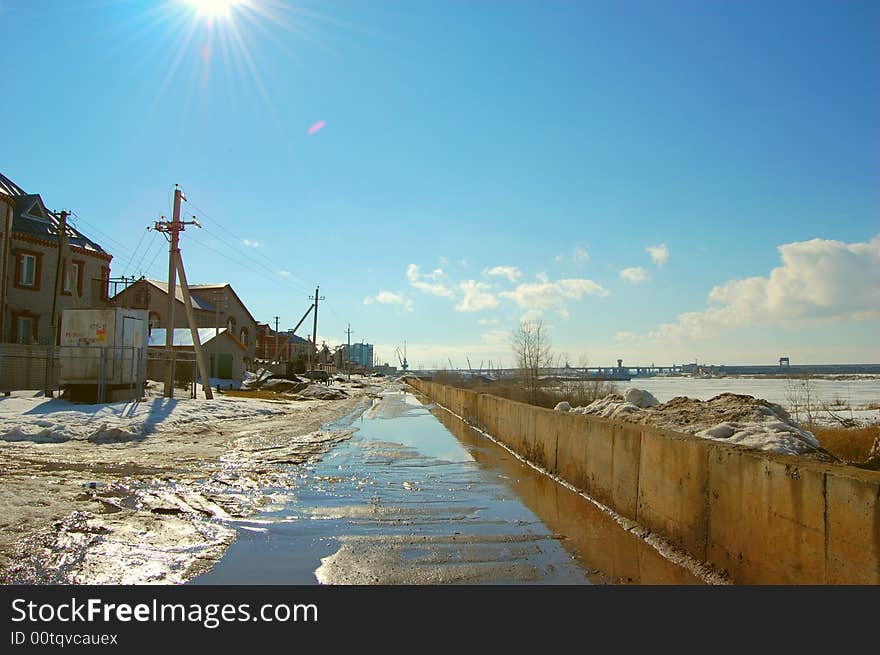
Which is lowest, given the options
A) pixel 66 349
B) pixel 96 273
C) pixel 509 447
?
pixel 509 447

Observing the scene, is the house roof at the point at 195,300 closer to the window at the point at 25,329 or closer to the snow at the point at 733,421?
the window at the point at 25,329

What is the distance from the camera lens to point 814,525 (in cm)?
470

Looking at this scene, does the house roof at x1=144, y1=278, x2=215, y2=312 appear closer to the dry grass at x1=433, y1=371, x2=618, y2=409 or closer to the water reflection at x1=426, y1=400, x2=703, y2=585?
the dry grass at x1=433, y1=371, x2=618, y2=409

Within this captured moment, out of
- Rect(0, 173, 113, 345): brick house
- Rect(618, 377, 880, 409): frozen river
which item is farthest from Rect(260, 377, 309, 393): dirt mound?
Rect(618, 377, 880, 409): frozen river

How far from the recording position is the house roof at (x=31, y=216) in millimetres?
34312

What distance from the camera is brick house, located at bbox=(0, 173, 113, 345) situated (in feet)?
103

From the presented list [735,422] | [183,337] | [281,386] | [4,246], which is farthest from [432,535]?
[183,337]

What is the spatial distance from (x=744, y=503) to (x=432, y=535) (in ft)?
11.7

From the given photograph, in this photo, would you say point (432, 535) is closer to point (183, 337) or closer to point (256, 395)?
point (256, 395)

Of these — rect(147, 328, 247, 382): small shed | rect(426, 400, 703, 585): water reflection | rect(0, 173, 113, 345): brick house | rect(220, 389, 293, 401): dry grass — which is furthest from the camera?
rect(147, 328, 247, 382): small shed

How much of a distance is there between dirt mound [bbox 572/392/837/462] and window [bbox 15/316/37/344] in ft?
99.3
